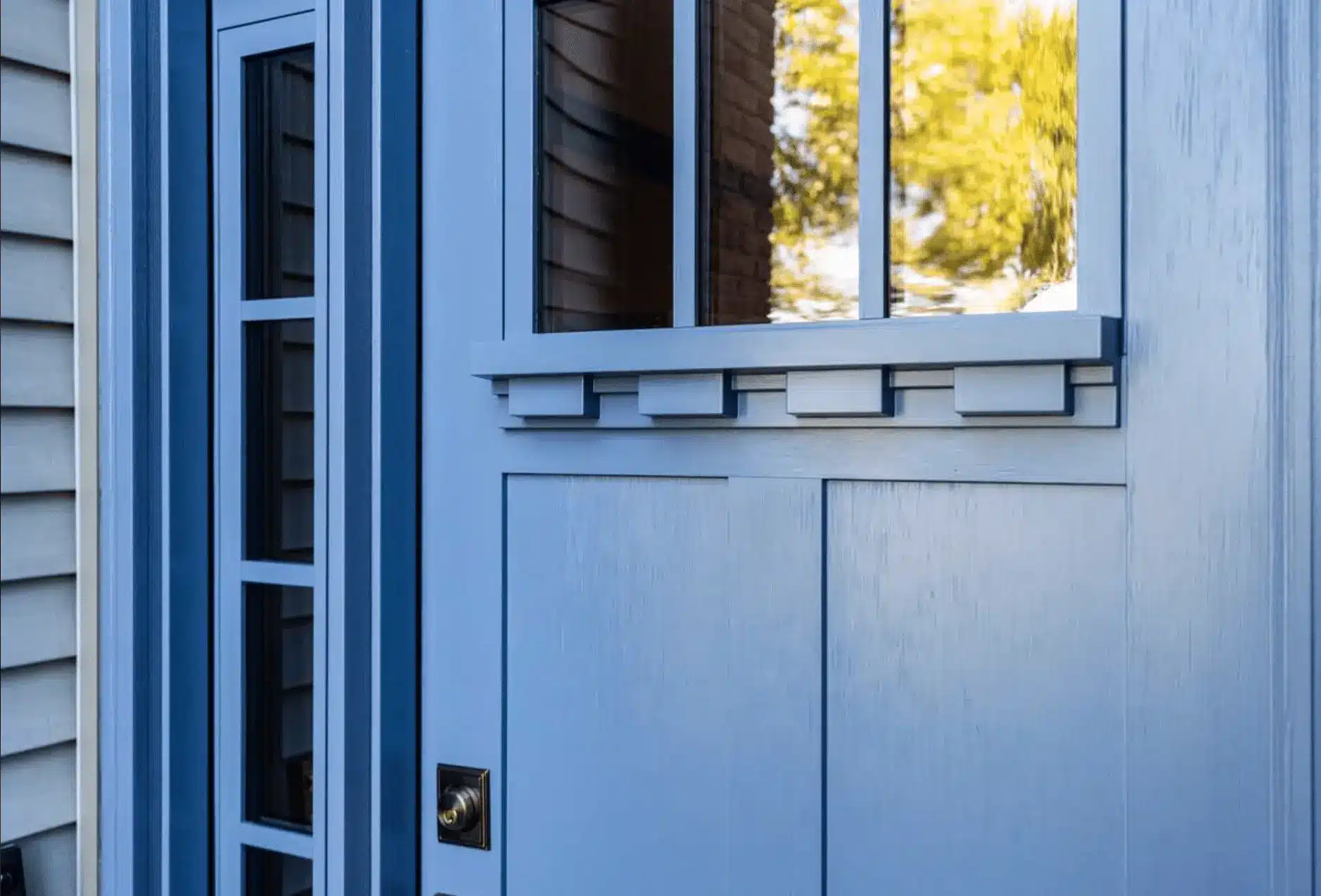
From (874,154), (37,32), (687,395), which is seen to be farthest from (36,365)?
(874,154)

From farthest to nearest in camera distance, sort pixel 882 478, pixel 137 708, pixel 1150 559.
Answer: pixel 137 708
pixel 882 478
pixel 1150 559

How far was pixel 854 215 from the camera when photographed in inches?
48.6

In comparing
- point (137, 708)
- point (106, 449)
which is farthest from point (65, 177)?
point (137, 708)

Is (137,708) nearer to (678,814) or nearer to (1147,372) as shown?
(678,814)

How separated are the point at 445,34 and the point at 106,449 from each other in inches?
30.2

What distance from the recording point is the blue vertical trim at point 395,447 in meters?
1.45

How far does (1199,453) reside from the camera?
41.4 inches

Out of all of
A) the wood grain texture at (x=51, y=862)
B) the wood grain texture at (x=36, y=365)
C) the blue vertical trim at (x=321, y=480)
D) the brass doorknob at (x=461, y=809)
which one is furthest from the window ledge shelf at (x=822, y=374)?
the wood grain texture at (x=51, y=862)

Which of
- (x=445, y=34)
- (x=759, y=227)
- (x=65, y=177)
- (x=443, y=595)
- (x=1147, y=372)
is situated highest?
(x=445, y=34)

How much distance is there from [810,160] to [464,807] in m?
0.91

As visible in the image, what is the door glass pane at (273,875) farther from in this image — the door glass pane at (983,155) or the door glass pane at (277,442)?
the door glass pane at (983,155)

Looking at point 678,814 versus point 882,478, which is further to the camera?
point 678,814

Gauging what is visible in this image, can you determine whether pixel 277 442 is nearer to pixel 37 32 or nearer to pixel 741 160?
pixel 37 32

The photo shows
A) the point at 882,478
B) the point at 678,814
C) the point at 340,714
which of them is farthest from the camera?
the point at 340,714
